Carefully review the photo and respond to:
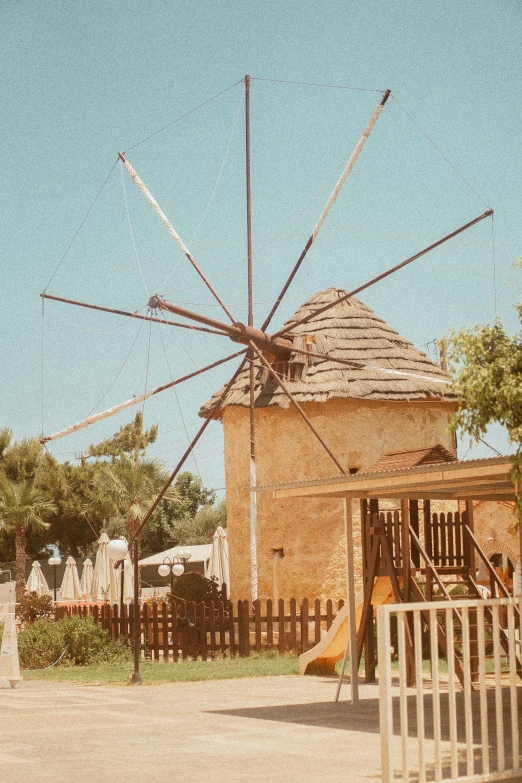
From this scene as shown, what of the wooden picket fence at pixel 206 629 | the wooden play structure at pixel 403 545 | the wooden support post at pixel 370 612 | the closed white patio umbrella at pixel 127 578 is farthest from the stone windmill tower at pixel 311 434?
the wooden support post at pixel 370 612

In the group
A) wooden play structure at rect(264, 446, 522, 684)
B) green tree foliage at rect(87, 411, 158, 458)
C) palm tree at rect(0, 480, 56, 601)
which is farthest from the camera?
green tree foliage at rect(87, 411, 158, 458)

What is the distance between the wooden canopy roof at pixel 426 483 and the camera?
7.72 meters

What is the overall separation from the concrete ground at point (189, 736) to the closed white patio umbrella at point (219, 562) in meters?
11.9

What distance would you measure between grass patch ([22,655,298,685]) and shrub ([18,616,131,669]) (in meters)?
0.39

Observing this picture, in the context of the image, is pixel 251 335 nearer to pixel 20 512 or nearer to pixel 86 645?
pixel 86 645

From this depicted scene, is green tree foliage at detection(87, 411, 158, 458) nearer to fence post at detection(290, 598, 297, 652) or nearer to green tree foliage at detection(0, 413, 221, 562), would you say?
green tree foliage at detection(0, 413, 221, 562)

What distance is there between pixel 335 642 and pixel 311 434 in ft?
31.3

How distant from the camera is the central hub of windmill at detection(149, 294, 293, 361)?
66.6 feet

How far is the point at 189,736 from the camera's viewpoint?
8586 mm

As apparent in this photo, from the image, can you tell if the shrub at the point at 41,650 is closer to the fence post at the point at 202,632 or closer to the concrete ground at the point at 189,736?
the fence post at the point at 202,632

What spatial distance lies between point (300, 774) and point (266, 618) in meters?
12.9

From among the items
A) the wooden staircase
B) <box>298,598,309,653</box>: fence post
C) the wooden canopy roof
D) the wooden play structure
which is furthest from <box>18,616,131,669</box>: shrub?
the wooden canopy roof

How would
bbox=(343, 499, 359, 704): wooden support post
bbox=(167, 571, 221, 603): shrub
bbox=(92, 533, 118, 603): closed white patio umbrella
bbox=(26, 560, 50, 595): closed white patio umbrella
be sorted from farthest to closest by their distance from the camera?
1. bbox=(26, 560, 50, 595): closed white patio umbrella
2. bbox=(92, 533, 118, 603): closed white patio umbrella
3. bbox=(167, 571, 221, 603): shrub
4. bbox=(343, 499, 359, 704): wooden support post

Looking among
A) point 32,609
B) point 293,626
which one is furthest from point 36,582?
point 293,626
